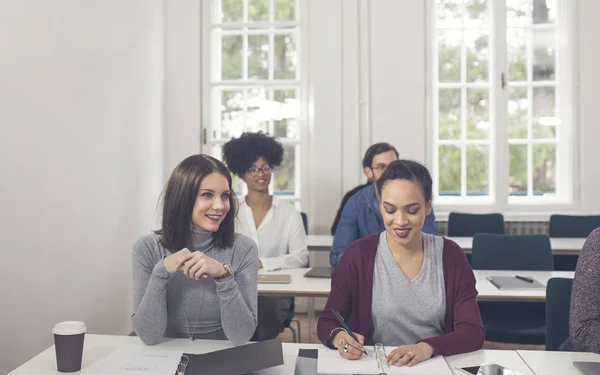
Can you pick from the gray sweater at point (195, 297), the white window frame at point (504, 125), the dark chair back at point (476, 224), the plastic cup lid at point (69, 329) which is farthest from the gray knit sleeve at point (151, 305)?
the white window frame at point (504, 125)

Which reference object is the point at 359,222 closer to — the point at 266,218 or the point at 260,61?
the point at 266,218

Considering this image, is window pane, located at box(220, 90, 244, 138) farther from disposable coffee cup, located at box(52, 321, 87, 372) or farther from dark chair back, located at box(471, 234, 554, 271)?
disposable coffee cup, located at box(52, 321, 87, 372)

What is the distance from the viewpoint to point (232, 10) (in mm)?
6160

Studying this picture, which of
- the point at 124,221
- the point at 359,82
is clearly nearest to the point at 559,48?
the point at 359,82

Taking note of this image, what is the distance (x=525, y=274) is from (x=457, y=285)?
1.42 metres

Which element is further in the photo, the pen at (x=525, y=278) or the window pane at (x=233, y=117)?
the window pane at (x=233, y=117)

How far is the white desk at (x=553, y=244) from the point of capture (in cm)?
439

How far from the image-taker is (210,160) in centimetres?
237

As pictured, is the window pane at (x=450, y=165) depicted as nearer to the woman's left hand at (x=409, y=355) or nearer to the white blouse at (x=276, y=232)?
the white blouse at (x=276, y=232)

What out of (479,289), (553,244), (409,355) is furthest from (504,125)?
(409,355)

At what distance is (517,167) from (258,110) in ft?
7.80

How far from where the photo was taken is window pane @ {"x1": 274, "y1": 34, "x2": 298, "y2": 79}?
6105 millimetres

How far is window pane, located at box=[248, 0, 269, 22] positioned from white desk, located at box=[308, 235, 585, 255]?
2129mm

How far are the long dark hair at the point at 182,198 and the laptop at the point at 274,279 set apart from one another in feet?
3.35
